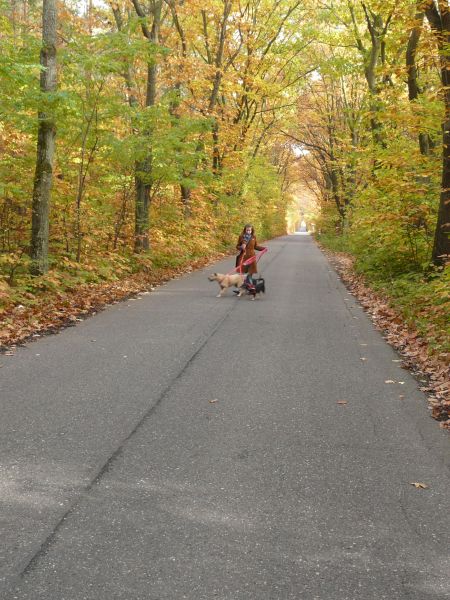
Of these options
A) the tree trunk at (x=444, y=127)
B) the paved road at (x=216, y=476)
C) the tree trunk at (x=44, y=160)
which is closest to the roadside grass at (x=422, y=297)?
the tree trunk at (x=444, y=127)

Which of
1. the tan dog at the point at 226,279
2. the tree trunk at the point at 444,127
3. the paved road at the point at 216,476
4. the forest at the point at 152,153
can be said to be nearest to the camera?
the paved road at the point at 216,476

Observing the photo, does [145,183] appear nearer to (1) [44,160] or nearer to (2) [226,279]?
(1) [44,160]

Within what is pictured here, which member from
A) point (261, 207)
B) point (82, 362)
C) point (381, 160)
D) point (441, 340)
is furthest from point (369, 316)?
point (261, 207)

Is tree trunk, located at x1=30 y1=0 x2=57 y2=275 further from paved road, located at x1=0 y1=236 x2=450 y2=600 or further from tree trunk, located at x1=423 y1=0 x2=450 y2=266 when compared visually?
tree trunk, located at x1=423 y1=0 x2=450 y2=266

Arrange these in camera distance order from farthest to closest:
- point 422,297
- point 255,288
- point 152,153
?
point 152,153
point 255,288
point 422,297

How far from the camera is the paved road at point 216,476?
2.81 m

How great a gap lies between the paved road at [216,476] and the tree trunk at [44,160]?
4221 mm

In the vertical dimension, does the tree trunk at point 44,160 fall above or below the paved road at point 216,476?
above

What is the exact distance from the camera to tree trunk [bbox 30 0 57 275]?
→ 10.6m

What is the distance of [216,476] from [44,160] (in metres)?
9.48

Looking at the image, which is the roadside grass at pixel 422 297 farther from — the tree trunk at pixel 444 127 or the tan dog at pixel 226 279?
the tan dog at pixel 226 279

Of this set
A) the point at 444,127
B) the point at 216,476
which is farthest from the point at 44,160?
the point at 216,476

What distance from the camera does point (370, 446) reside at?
4.57 metres

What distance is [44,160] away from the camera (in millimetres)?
11211
